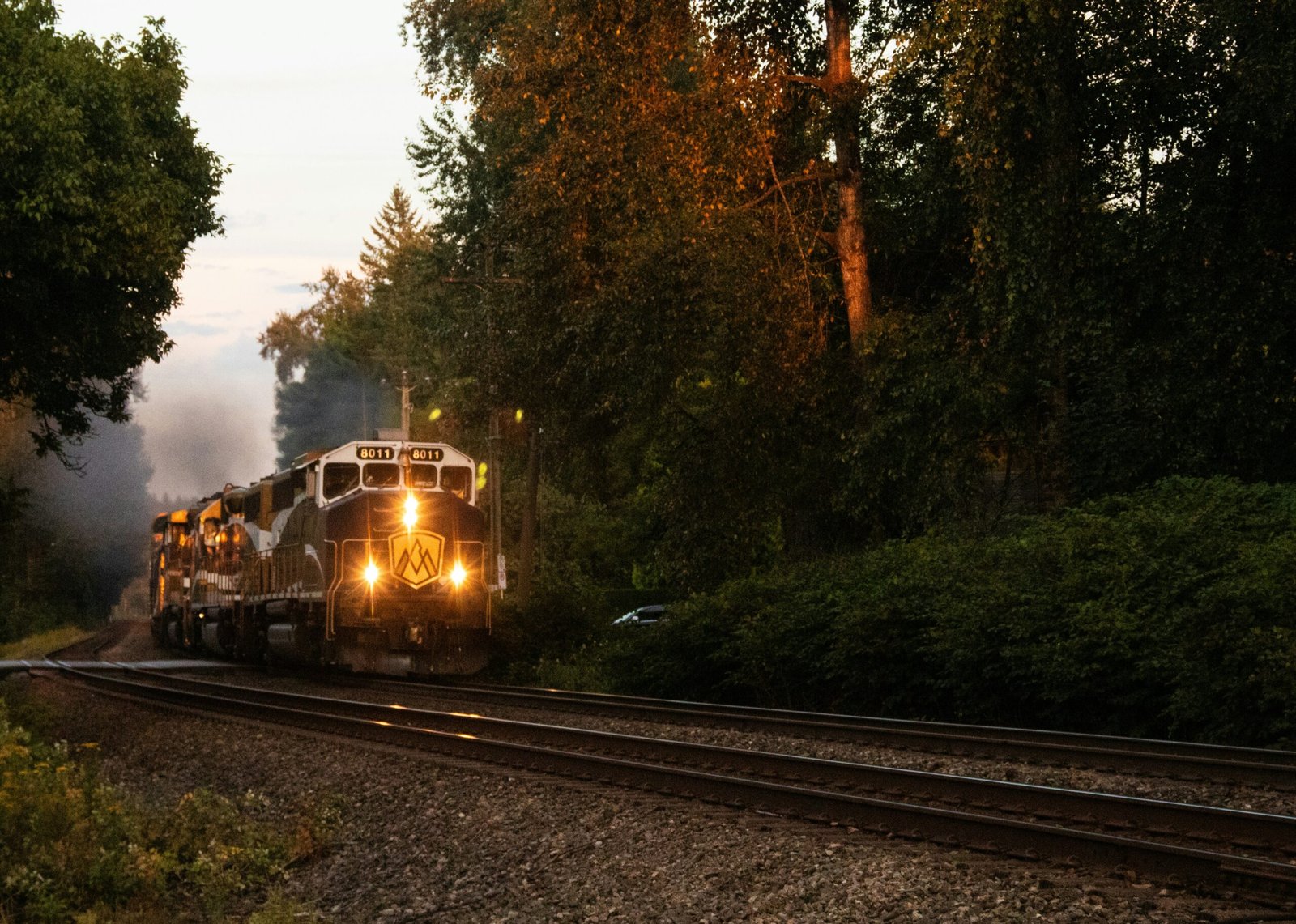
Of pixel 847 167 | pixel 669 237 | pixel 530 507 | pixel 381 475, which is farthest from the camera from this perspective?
pixel 530 507

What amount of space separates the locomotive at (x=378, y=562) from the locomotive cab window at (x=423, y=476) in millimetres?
Answer: 19

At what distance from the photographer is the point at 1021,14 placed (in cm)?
1734

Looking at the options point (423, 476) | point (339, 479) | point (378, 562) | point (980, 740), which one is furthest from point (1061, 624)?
point (339, 479)

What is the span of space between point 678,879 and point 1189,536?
363 inches

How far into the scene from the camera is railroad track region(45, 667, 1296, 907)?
24.5 ft

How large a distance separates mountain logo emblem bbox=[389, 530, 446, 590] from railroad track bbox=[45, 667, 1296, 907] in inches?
259

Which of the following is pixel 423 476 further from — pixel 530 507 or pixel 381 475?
pixel 530 507

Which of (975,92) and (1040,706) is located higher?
(975,92)

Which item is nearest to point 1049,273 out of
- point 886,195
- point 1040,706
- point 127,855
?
point 1040,706

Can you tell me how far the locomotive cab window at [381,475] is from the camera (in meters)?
23.5

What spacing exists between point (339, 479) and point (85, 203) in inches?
227

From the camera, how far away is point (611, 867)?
8.49 meters

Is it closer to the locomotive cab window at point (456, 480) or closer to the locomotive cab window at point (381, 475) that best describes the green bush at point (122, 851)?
the locomotive cab window at point (381, 475)

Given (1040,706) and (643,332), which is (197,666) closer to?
(643,332)
